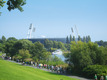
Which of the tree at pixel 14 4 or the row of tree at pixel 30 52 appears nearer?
the tree at pixel 14 4

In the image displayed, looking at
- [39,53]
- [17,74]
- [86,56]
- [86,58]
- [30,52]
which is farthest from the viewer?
[30,52]

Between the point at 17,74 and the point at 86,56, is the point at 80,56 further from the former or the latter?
the point at 17,74

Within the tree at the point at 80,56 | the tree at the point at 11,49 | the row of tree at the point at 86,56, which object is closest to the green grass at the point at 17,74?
the tree at the point at 80,56

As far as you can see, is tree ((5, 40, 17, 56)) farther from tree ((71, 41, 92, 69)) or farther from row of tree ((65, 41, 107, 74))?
tree ((71, 41, 92, 69))

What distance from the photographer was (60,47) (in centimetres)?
14375

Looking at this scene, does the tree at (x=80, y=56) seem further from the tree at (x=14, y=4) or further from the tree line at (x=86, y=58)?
the tree at (x=14, y=4)

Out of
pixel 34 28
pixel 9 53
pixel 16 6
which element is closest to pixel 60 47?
pixel 34 28

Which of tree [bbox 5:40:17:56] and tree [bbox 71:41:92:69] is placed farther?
tree [bbox 5:40:17:56]

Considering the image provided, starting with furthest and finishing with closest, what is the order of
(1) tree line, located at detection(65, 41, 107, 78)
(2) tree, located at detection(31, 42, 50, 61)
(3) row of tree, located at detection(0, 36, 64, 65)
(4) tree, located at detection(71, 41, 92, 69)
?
(2) tree, located at detection(31, 42, 50, 61)
(3) row of tree, located at detection(0, 36, 64, 65)
(4) tree, located at detection(71, 41, 92, 69)
(1) tree line, located at detection(65, 41, 107, 78)

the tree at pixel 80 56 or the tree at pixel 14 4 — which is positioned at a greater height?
the tree at pixel 14 4

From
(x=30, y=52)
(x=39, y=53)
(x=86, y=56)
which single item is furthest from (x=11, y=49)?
(x=86, y=56)

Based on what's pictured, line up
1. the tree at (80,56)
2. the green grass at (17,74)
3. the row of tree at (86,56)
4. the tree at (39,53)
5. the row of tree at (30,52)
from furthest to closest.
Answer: the tree at (39,53)
the row of tree at (30,52)
the row of tree at (86,56)
the tree at (80,56)
the green grass at (17,74)

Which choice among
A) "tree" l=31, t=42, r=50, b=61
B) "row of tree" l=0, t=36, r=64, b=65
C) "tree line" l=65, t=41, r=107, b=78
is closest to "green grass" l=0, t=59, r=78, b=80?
"tree line" l=65, t=41, r=107, b=78

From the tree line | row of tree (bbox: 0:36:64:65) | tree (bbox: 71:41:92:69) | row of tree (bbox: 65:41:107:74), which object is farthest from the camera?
row of tree (bbox: 0:36:64:65)
